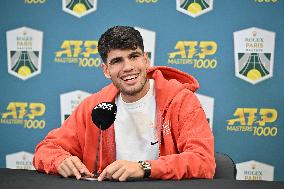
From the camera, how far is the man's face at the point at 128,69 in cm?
157

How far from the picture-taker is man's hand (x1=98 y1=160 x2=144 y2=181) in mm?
1045

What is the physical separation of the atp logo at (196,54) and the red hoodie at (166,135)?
0.64 meters

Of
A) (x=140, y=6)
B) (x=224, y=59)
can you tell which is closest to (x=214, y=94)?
(x=224, y=59)

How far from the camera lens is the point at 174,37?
2418 mm

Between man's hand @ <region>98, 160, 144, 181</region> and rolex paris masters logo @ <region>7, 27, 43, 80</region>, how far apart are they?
1.64 metres

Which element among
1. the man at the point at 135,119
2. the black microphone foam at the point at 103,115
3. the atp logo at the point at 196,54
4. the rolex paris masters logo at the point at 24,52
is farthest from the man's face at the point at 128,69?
the rolex paris masters logo at the point at 24,52

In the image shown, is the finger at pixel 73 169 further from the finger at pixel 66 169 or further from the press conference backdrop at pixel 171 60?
the press conference backdrop at pixel 171 60

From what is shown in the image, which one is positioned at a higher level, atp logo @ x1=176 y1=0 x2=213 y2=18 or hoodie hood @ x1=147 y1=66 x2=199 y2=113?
atp logo @ x1=176 y1=0 x2=213 y2=18

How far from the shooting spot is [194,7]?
2.39m

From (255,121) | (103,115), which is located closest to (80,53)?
(255,121)

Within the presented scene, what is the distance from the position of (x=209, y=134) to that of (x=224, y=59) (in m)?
1.01

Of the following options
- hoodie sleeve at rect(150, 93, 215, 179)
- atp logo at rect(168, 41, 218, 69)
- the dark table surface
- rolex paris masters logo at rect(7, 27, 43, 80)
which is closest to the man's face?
hoodie sleeve at rect(150, 93, 215, 179)

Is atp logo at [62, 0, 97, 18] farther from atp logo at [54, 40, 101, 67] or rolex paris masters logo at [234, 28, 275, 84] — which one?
rolex paris masters logo at [234, 28, 275, 84]

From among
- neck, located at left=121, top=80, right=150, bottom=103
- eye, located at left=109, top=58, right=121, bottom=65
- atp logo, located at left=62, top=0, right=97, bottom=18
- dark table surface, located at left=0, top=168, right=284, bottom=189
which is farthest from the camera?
atp logo, located at left=62, top=0, right=97, bottom=18
